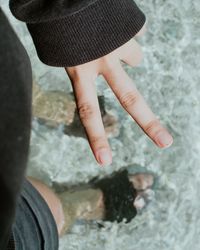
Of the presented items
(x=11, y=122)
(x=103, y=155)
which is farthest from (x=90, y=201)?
(x=11, y=122)

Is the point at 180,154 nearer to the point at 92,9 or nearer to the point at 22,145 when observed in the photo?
the point at 92,9

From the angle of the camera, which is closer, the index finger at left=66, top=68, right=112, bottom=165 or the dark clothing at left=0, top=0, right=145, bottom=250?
the dark clothing at left=0, top=0, right=145, bottom=250

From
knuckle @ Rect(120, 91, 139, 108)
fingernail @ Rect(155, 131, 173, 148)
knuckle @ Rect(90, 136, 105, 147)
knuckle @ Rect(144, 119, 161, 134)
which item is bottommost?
fingernail @ Rect(155, 131, 173, 148)

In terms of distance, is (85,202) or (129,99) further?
(85,202)

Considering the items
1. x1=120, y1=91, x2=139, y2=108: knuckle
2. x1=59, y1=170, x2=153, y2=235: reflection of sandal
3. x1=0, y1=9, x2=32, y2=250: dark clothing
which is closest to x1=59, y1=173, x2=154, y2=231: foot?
x1=59, y1=170, x2=153, y2=235: reflection of sandal

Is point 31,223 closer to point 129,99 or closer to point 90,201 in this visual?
point 129,99

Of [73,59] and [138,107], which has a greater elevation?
[73,59]

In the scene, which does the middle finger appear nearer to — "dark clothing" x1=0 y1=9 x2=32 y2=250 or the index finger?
the index finger

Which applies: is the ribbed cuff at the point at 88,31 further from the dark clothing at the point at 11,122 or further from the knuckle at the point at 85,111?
the dark clothing at the point at 11,122
